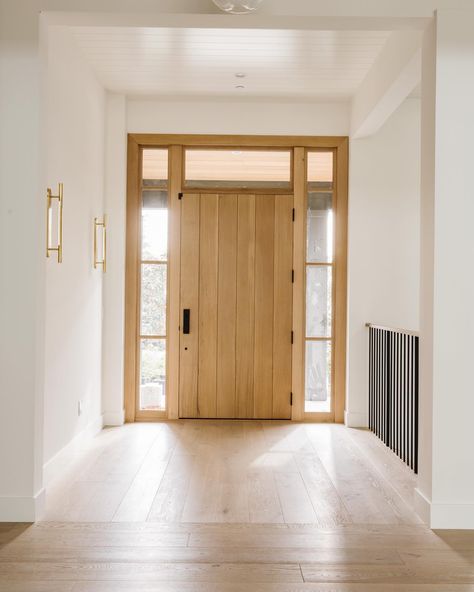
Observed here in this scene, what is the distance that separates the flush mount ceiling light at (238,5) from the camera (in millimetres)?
2977

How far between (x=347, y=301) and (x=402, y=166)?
1.31 metres

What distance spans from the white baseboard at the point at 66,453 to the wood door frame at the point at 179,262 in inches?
23.6

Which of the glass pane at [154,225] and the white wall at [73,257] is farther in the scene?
the glass pane at [154,225]

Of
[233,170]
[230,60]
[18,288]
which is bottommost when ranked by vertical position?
[18,288]

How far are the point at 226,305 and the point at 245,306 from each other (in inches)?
6.9

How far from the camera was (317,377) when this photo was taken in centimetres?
565

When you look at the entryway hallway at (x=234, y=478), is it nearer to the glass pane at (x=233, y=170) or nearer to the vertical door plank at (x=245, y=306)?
the vertical door plank at (x=245, y=306)

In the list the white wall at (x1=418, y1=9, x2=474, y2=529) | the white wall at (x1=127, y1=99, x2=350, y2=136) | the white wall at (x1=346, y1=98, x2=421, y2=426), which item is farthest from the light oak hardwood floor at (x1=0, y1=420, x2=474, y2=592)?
the white wall at (x1=127, y1=99, x2=350, y2=136)

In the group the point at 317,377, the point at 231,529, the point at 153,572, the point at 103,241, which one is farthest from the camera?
the point at 317,377

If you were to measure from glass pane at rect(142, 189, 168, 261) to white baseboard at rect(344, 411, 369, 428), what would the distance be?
7.17 ft

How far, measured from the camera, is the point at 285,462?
425 cm

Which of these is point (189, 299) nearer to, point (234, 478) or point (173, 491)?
point (234, 478)

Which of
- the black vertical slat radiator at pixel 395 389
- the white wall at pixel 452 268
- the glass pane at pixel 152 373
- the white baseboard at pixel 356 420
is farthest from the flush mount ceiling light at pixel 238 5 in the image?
the white baseboard at pixel 356 420

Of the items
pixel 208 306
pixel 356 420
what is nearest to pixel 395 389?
pixel 356 420
